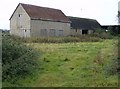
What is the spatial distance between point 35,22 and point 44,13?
400 cm

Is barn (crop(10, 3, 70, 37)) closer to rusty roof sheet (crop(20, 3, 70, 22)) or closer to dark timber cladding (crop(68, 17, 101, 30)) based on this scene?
A: rusty roof sheet (crop(20, 3, 70, 22))

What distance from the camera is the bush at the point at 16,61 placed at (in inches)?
473

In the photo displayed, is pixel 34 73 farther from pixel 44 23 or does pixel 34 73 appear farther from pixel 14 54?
pixel 44 23

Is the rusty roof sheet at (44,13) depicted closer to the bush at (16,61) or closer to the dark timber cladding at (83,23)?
the dark timber cladding at (83,23)

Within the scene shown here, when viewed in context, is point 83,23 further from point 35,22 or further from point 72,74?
point 72,74

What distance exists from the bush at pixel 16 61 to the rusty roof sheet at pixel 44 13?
3168 cm

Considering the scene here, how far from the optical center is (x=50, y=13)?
5219 cm

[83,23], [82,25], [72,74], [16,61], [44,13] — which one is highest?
[44,13]

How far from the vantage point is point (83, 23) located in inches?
2499

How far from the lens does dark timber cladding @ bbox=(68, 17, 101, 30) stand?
195 ft

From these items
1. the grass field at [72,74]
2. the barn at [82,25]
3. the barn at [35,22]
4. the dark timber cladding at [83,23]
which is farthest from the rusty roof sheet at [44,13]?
→ the grass field at [72,74]

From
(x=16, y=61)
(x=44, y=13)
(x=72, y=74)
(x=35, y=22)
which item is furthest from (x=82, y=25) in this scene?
(x=72, y=74)

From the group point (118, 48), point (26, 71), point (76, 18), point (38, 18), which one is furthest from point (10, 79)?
point (76, 18)

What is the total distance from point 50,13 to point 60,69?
3915 cm
